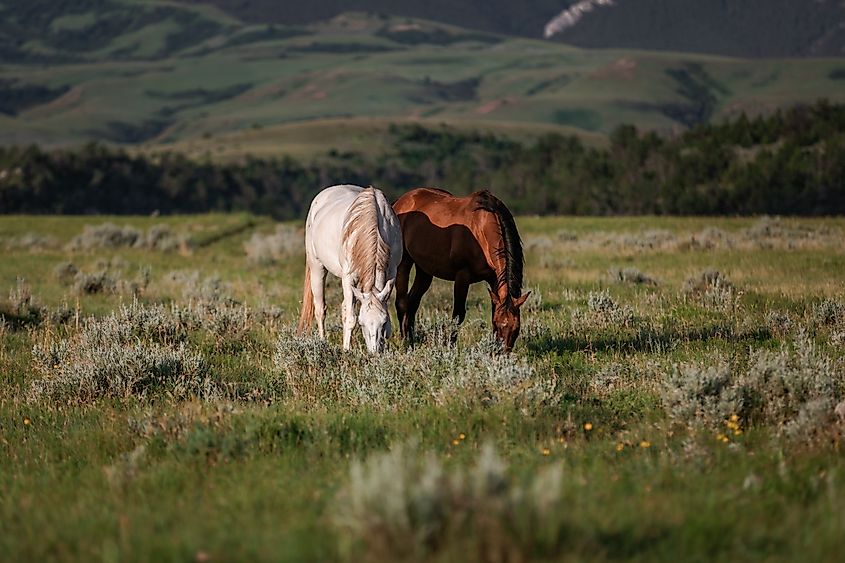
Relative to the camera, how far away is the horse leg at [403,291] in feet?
44.7

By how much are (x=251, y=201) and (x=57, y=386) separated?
103254 mm

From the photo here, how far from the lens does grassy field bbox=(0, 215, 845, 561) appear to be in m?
5.17

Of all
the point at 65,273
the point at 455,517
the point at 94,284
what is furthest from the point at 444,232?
the point at 65,273

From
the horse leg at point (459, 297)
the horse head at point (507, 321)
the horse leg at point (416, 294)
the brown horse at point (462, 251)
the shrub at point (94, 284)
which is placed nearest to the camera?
the horse head at point (507, 321)

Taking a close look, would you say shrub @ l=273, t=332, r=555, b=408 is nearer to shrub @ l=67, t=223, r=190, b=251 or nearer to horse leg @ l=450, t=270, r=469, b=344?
horse leg @ l=450, t=270, r=469, b=344

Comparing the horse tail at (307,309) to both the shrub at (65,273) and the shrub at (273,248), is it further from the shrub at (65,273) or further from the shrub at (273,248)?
the shrub at (273,248)

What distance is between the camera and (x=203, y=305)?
16516 mm

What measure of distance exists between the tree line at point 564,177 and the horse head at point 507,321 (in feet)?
172

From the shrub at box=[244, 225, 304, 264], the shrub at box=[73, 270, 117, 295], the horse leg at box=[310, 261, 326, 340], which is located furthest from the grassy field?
the shrub at box=[244, 225, 304, 264]

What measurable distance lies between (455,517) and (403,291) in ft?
28.8

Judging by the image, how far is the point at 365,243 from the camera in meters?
11.5

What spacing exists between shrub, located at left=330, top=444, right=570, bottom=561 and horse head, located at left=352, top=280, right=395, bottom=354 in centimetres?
557

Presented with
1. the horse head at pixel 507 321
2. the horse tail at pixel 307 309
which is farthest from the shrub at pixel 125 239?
the horse head at pixel 507 321

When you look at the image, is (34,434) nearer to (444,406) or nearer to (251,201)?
(444,406)
